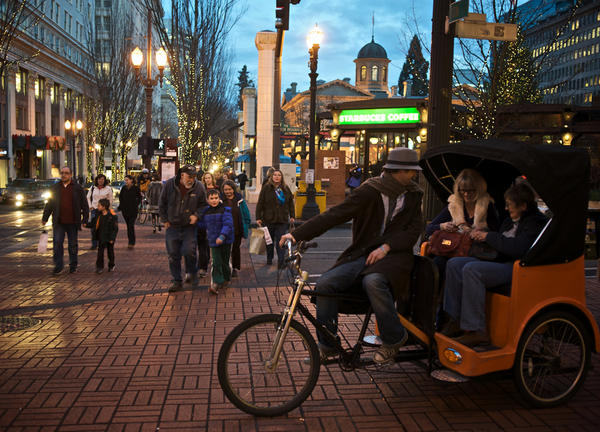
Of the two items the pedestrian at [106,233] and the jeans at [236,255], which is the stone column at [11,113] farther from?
the jeans at [236,255]

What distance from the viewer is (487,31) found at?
21.0 feet

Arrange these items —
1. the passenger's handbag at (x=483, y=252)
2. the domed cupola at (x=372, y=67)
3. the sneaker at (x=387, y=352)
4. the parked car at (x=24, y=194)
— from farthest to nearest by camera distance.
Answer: the domed cupola at (x=372, y=67)
the parked car at (x=24, y=194)
the passenger's handbag at (x=483, y=252)
the sneaker at (x=387, y=352)

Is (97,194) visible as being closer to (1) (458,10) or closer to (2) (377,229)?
(1) (458,10)

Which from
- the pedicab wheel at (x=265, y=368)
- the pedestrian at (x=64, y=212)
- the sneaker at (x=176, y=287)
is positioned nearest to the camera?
the pedicab wheel at (x=265, y=368)

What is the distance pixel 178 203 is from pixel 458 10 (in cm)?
484

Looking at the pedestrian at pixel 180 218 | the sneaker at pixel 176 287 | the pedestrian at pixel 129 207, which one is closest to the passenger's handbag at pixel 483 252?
the pedestrian at pixel 180 218

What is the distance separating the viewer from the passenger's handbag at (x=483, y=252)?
460 cm

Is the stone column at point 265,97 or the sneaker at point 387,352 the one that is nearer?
the sneaker at point 387,352

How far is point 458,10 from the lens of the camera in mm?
6031

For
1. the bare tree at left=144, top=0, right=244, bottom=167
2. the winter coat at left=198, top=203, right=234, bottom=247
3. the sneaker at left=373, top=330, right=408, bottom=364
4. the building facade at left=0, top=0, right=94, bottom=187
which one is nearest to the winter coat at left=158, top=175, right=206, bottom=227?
the winter coat at left=198, top=203, right=234, bottom=247

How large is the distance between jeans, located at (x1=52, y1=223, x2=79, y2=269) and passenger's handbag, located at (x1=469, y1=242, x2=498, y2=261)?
7736 mm

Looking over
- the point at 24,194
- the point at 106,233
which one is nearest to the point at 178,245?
the point at 106,233

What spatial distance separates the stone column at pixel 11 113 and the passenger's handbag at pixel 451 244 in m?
42.6

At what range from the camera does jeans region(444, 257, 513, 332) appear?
425 centimetres
